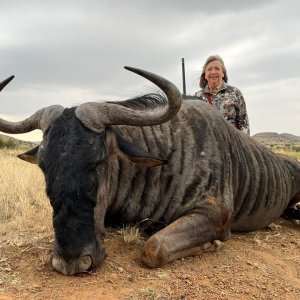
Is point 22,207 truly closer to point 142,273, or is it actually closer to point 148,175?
point 148,175

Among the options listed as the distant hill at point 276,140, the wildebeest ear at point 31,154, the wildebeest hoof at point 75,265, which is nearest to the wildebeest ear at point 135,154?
the wildebeest ear at point 31,154

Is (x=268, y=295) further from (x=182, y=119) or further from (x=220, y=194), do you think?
(x=182, y=119)

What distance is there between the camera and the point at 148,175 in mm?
5043

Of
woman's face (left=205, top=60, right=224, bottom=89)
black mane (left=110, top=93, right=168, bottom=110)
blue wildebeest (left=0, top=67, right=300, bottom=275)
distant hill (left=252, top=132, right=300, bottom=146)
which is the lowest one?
distant hill (left=252, top=132, right=300, bottom=146)

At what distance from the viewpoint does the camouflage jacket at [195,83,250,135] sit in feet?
28.4

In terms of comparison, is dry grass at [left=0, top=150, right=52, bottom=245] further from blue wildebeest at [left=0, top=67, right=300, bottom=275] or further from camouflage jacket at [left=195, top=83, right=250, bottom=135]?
camouflage jacket at [left=195, top=83, right=250, bottom=135]

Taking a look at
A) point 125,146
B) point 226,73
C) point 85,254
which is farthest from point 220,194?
point 226,73

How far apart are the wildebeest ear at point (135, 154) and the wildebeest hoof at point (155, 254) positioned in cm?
74

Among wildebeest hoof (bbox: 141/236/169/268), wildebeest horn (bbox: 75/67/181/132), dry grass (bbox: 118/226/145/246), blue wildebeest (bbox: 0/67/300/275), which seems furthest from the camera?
dry grass (bbox: 118/226/145/246)

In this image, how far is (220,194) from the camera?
5.13 meters

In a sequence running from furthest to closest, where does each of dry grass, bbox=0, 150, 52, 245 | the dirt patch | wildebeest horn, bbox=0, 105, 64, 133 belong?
dry grass, bbox=0, 150, 52, 245
wildebeest horn, bbox=0, 105, 64, 133
the dirt patch

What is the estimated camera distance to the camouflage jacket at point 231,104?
8656mm

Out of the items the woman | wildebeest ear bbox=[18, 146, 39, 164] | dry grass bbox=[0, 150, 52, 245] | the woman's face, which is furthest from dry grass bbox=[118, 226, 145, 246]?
the woman's face

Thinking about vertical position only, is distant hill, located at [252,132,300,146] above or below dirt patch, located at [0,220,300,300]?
below
